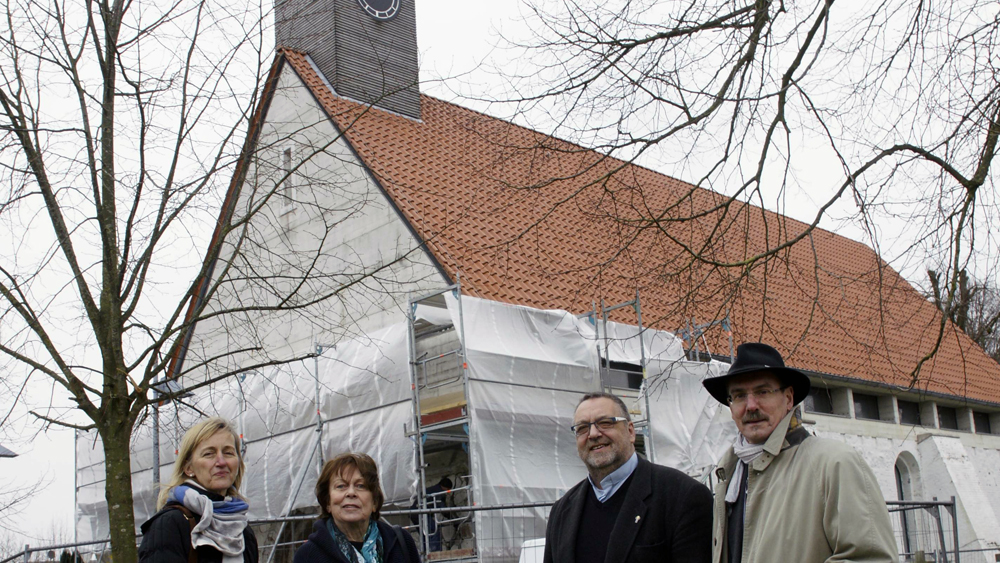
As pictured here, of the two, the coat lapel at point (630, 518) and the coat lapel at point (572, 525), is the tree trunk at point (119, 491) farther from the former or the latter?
the coat lapel at point (630, 518)

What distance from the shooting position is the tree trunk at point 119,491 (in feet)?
25.2

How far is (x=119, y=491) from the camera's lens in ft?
25.6

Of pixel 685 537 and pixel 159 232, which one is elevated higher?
pixel 159 232

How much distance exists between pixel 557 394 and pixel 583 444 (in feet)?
33.2

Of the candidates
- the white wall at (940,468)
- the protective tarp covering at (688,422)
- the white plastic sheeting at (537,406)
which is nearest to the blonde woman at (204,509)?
the white plastic sheeting at (537,406)

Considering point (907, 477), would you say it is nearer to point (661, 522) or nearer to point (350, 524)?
point (661, 522)

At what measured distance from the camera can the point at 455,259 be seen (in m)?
14.6

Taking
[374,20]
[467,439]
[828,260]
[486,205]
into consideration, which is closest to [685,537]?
[467,439]

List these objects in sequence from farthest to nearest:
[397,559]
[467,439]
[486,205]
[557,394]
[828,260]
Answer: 1. [828,260]
2. [486,205]
3. [557,394]
4. [467,439]
5. [397,559]

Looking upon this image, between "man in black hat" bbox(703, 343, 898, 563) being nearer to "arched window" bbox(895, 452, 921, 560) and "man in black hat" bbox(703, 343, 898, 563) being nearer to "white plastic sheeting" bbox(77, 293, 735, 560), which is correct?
"white plastic sheeting" bbox(77, 293, 735, 560)

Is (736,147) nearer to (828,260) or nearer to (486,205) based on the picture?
(486,205)

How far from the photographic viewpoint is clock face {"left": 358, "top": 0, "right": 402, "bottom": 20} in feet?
63.9

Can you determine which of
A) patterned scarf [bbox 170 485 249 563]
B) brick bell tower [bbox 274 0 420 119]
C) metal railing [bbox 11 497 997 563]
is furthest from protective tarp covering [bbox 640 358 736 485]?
patterned scarf [bbox 170 485 249 563]

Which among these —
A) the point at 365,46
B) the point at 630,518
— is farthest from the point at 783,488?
the point at 365,46
